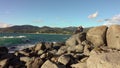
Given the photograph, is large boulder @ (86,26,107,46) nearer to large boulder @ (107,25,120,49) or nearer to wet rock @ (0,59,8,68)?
large boulder @ (107,25,120,49)

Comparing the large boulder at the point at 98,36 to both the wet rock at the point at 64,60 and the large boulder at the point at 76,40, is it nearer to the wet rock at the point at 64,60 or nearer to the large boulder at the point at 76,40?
the large boulder at the point at 76,40

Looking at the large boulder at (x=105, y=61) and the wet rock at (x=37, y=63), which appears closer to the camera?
the large boulder at (x=105, y=61)

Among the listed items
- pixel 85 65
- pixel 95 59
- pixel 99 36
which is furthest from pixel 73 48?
pixel 95 59

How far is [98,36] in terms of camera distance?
2850 cm

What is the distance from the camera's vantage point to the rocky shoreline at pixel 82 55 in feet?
50.0

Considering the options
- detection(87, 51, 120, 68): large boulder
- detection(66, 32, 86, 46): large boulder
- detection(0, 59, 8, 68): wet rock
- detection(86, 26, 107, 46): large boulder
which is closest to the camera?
detection(87, 51, 120, 68): large boulder

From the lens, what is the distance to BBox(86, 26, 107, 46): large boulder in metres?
28.0

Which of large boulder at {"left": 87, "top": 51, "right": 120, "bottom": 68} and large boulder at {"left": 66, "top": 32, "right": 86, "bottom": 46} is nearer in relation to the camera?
large boulder at {"left": 87, "top": 51, "right": 120, "bottom": 68}

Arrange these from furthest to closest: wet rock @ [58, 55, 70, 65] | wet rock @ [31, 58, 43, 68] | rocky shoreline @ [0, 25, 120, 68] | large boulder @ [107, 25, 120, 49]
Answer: large boulder @ [107, 25, 120, 49], wet rock @ [31, 58, 43, 68], wet rock @ [58, 55, 70, 65], rocky shoreline @ [0, 25, 120, 68]

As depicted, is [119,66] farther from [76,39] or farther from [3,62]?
[76,39]

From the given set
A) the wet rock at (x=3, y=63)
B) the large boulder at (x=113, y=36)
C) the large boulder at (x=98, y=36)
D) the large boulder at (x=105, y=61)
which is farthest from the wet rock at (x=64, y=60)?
the large boulder at (x=98, y=36)

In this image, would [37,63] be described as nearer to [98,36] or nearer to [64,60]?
[64,60]

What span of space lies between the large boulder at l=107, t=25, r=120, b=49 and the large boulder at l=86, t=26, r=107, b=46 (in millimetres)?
1109

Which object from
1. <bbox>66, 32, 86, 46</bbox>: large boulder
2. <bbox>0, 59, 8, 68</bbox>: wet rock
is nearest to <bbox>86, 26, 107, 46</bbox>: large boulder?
<bbox>66, 32, 86, 46</bbox>: large boulder
